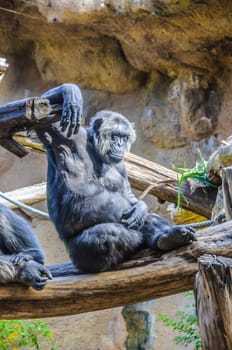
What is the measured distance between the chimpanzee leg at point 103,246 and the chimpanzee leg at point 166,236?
0.16 feet

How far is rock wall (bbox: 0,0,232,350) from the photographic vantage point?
6.00m

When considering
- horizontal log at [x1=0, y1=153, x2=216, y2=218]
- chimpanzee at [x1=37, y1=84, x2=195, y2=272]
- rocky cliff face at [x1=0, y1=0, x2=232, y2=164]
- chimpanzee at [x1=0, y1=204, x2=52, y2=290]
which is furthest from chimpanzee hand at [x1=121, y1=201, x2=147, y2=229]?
rocky cliff face at [x1=0, y1=0, x2=232, y2=164]

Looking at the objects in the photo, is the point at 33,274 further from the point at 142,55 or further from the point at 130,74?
the point at 130,74

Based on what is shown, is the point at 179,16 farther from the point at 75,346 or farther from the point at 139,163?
the point at 75,346

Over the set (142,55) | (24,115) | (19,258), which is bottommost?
(19,258)

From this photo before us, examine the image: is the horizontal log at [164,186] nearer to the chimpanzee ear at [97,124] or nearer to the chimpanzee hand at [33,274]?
the chimpanzee ear at [97,124]

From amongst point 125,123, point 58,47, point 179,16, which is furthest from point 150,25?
point 125,123

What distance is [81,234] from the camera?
320 cm

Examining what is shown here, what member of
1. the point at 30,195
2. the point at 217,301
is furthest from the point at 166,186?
the point at 217,301

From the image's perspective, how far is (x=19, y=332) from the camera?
5.05m

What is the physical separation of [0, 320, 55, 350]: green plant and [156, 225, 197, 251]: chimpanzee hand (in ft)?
7.55

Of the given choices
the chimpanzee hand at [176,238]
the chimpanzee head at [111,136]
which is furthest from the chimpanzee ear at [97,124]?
the chimpanzee hand at [176,238]

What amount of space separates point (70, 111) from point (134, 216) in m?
0.64

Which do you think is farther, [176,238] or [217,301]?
[176,238]
